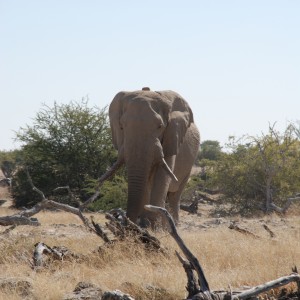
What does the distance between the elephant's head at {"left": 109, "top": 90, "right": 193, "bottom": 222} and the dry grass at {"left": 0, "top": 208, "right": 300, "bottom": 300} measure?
1072mm

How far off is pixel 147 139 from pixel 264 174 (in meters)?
9.09

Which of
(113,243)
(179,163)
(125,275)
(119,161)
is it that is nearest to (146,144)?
(119,161)

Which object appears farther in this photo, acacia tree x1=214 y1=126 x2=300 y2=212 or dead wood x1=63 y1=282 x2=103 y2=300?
acacia tree x1=214 y1=126 x2=300 y2=212

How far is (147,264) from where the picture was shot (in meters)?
7.54

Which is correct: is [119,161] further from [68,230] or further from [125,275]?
[125,275]

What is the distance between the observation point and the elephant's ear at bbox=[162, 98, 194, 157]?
39.4 ft

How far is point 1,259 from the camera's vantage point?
8172 millimetres

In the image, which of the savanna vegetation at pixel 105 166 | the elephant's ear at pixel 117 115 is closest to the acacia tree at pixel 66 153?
the savanna vegetation at pixel 105 166

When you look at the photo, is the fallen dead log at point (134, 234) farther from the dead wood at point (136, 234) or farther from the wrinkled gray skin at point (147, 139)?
the wrinkled gray skin at point (147, 139)

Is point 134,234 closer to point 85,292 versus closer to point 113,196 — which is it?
point 85,292

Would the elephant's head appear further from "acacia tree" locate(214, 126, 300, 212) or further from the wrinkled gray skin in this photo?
"acacia tree" locate(214, 126, 300, 212)

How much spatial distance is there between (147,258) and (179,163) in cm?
544

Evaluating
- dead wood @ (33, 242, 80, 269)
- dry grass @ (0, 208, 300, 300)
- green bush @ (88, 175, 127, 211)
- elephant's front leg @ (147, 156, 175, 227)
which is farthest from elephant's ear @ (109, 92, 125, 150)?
green bush @ (88, 175, 127, 211)

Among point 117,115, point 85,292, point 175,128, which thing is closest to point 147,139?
point 175,128
